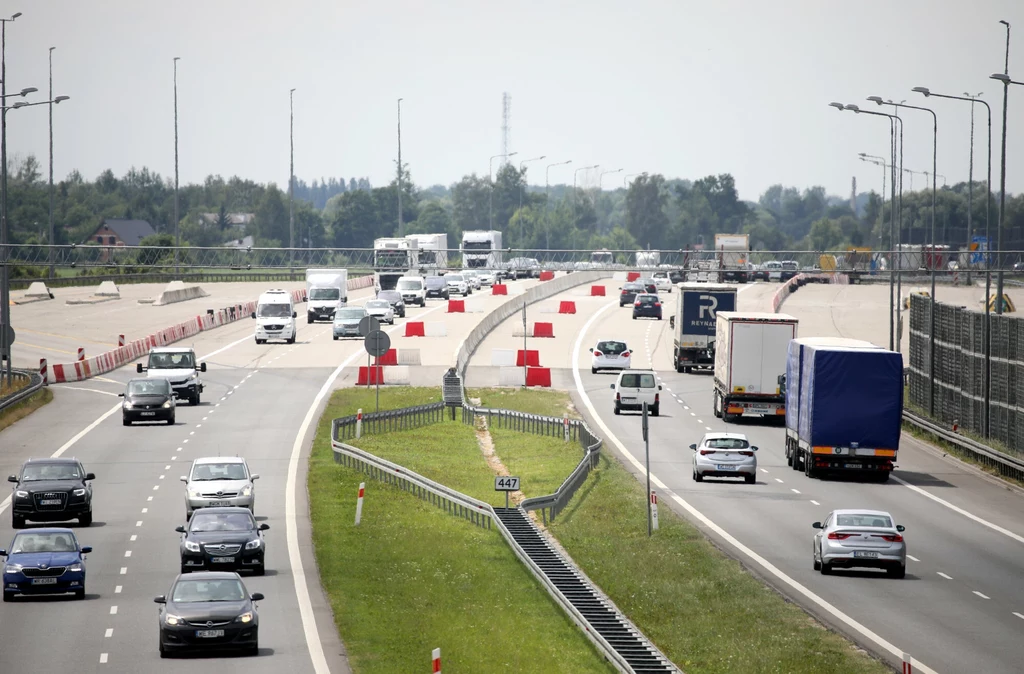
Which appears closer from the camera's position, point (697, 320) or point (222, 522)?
point (222, 522)

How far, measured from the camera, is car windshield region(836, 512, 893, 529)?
96.0ft

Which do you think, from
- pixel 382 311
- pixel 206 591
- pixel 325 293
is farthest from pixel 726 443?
pixel 325 293

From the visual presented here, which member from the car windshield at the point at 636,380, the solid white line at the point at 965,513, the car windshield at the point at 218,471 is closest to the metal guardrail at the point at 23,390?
the car windshield at the point at 218,471

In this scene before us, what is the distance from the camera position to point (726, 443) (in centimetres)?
4247

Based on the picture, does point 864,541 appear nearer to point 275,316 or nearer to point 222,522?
point 222,522

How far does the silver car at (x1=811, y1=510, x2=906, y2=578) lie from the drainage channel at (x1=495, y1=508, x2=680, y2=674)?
4.90 metres

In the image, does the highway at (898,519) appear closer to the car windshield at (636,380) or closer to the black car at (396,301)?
the car windshield at (636,380)

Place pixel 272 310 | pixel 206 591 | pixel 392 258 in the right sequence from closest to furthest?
pixel 206 591
pixel 272 310
pixel 392 258

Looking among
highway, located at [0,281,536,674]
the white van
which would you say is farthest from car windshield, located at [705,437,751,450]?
the white van

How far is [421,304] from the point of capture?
101438mm

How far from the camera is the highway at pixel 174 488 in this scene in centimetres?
2330

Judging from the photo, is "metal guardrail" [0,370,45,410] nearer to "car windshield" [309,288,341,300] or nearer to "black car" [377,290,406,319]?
"car windshield" [309,288,341,300]

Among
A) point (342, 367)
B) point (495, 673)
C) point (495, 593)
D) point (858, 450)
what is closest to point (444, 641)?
point (495, 673)

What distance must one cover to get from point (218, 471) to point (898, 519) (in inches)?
632
